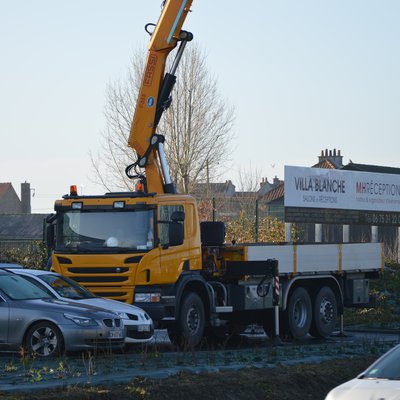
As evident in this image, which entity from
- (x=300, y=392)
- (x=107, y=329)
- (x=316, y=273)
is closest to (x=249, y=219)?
(x=316, y=273)

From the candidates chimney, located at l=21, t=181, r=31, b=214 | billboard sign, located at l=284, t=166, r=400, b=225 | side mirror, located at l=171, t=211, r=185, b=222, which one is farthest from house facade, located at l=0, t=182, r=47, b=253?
side mirror, located at l=171, t=211, r=185, b=222

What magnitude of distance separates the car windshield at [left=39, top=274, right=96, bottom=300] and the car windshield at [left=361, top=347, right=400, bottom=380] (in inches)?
351

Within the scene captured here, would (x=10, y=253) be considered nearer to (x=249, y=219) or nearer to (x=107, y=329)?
(x=249, y=219)

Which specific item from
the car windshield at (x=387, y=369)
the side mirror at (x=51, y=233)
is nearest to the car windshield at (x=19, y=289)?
the side mirror at (x=51, y=233)

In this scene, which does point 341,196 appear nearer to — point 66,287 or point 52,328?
Result: point 66,287

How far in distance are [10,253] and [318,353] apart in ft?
65.8

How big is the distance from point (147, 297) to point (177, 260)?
36.2 inches

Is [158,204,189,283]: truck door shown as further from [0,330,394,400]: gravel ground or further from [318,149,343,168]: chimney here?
[318,149,343,168]: chimney

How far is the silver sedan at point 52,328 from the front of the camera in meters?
18.4

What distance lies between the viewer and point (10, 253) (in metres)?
38.1

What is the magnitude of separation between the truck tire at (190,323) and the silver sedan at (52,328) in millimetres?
2770

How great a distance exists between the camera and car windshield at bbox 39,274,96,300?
19828 millimetres

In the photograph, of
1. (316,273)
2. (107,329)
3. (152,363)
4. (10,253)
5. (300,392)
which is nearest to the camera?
(300,392)

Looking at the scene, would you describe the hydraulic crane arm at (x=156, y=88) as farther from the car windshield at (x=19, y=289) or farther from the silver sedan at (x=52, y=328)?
the silver sedan at (x=52, y=328)
